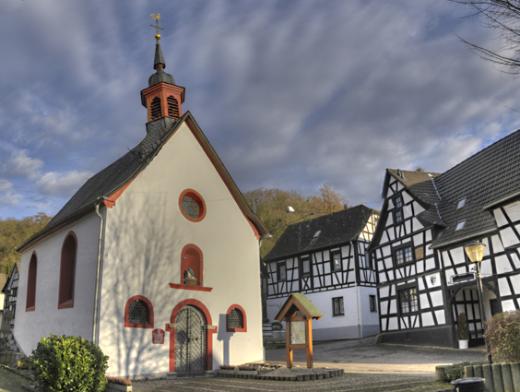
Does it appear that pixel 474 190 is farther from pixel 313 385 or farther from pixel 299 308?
pixel 313 385

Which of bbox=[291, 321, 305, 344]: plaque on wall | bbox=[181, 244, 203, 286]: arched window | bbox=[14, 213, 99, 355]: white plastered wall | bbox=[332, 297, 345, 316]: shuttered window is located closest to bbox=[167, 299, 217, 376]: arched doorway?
bbox=[181, 244, 203, 286]: arched window

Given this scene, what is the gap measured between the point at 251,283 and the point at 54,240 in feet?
26.5

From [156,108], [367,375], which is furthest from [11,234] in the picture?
[367,375]

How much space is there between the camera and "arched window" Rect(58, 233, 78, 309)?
1978 centimetres

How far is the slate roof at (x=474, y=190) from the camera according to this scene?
23.0 metres

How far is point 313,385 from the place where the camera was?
1348 centimetres

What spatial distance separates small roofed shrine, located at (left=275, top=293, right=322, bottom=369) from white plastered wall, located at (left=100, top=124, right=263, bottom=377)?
339cm

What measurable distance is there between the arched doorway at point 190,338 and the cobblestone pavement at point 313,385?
4.60ft

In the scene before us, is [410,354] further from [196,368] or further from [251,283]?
[196,368]

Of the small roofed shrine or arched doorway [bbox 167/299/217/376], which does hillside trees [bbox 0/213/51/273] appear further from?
the small roofed shrine

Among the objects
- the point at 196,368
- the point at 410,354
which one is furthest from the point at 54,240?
the point at 410,354

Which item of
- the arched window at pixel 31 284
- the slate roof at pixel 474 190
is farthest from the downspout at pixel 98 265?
the slate roof at pixel 474 190

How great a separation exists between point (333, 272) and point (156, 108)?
59.1ft

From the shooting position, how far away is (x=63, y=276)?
66.3ft
